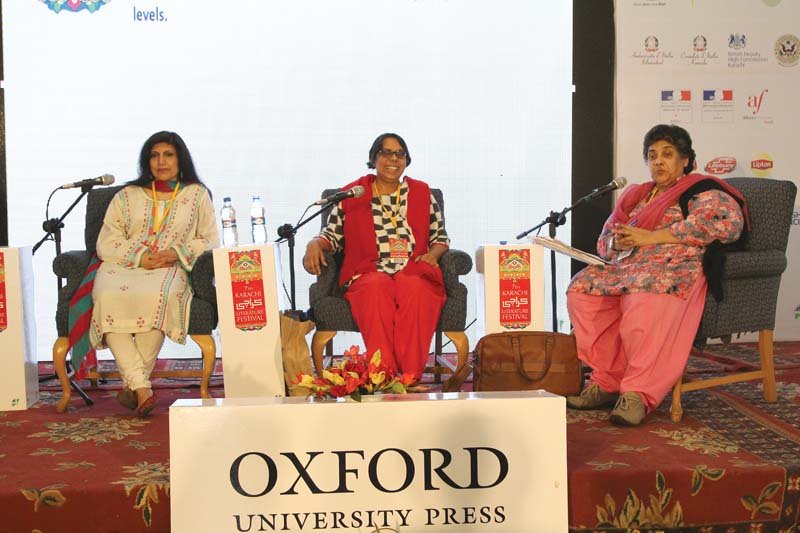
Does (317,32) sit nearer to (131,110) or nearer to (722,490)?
(131,110)

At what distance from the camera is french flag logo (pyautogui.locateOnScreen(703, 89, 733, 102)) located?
5199mm

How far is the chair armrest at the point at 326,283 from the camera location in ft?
13.0

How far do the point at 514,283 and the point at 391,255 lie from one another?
0.58m

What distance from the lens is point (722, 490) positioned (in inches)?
104

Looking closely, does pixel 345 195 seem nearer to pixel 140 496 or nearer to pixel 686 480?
pixel 140 496

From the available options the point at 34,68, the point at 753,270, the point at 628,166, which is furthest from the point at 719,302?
the point at 34,68

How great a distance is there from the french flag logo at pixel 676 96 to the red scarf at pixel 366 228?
1.76 m

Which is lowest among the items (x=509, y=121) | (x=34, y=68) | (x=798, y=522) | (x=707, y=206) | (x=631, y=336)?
(x=798, y=522)

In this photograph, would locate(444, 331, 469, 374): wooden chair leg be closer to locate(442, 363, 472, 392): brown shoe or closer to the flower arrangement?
locate(442, 363, 472, 392): brown shoe

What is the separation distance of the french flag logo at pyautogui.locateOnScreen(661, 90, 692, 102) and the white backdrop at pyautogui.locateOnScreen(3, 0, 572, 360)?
55 centimetres

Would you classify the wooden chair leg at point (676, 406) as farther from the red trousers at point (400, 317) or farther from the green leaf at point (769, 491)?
the red trousers at point (400, 317)

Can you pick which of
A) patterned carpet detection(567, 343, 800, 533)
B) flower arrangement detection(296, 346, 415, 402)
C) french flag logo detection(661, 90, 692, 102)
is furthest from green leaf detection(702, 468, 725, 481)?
french flag logo detection(661, 90, 692, 102)

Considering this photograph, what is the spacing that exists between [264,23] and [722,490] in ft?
11.4

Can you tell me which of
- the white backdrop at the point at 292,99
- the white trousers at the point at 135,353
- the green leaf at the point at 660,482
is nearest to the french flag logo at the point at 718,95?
the white backdrop at the point at 292,99
